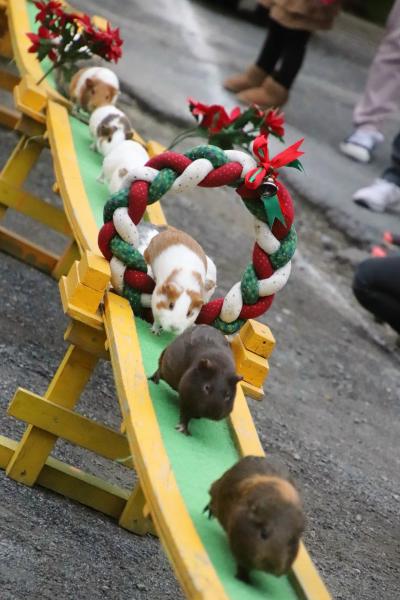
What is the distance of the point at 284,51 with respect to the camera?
8188 millimetres

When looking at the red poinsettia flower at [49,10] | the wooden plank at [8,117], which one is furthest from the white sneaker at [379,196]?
the red poinsettia flower at [49,10]

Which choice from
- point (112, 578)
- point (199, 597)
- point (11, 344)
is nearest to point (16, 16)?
point (11, 344)

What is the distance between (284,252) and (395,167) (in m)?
4.35

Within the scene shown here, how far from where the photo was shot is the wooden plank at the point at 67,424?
333 cm

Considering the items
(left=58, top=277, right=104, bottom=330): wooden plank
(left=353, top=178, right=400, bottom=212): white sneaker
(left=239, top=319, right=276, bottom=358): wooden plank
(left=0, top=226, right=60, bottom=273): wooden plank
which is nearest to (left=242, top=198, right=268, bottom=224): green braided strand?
(left=239, top=319, right=276, bottom=358): wooden plank

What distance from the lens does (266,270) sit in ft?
10.8

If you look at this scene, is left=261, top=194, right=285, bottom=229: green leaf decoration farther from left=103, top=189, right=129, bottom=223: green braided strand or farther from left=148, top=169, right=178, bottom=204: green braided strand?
left=103, top=189, right=129, bottom=223: green braided strand

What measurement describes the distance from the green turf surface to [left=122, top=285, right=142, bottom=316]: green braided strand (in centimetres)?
4

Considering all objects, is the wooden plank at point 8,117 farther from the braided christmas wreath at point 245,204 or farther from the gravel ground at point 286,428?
the braided christmas wreath at point 245,204

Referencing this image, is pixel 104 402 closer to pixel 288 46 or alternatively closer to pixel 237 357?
pixel 237 357

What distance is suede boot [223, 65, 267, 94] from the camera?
8.54 meters

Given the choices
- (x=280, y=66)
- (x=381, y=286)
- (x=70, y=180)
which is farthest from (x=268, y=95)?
(x=70, y=180)

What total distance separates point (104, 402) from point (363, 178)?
4.21 metres

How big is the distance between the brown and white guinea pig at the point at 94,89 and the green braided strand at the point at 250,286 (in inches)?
68.5
